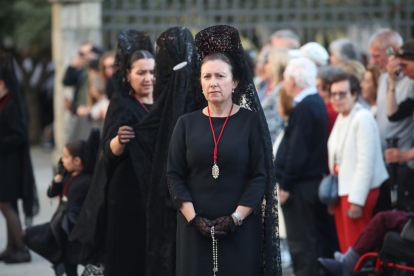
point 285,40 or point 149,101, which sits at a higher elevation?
point 285,40

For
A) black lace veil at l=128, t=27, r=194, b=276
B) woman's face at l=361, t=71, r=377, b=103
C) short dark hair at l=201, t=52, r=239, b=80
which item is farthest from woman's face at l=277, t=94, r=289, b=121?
short dark hair at l=201, t=52, r=239, b=80

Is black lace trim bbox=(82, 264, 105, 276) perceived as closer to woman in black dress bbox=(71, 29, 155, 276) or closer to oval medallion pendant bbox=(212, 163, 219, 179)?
woman in black dress bbox=(71, 29, 155, 276)

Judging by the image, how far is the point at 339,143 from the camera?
5727 mm

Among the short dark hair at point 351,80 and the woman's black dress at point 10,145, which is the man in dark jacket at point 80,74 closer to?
the woman's black dress at point 10,145

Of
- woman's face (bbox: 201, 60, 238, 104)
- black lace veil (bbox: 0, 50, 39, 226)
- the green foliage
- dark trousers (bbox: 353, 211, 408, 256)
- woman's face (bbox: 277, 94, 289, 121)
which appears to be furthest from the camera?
the green foliage

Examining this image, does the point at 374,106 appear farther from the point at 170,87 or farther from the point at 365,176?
the point at 170,87

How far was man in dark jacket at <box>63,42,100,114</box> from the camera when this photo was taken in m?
10.1

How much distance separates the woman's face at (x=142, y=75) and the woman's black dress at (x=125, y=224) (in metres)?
0.34

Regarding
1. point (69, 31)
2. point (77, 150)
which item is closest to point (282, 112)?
point (77, 150)

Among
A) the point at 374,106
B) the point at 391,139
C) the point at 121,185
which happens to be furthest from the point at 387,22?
the point at 121,185

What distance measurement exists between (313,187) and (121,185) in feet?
6.38

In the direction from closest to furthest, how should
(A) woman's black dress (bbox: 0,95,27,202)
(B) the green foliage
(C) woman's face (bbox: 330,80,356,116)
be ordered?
(C) woman's face (bbox: 330,80,356,116), (A) woman's black dress (bbox: 0,95,27,202), (B) the green foliage

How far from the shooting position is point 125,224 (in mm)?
4789

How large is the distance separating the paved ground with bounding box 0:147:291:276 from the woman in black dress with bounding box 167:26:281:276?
2.79m
